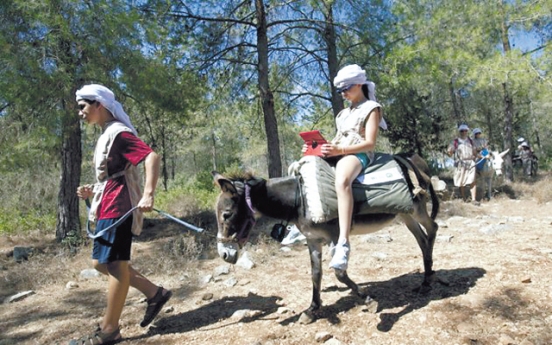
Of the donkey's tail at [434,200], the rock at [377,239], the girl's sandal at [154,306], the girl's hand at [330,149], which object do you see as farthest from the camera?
the rock at [377,239]

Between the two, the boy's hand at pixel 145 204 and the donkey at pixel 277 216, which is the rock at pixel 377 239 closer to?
the donkey at pixel 277 216

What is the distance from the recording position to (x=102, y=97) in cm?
297

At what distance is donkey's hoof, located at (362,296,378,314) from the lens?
3076mm

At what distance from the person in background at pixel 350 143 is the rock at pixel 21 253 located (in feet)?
18.7

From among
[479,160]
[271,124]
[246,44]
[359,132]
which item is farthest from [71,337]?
[479,160]

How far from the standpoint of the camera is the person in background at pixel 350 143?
2.81 meters

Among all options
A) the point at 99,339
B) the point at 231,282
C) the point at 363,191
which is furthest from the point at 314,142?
the point at 99,339

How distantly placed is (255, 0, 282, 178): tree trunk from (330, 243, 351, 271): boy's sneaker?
5439 millimetres

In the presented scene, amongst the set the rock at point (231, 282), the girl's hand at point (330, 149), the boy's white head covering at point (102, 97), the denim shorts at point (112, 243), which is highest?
the boy's white head covering at point (102, 97)

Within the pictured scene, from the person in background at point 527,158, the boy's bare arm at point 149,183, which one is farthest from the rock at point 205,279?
the person in background at point 527,158

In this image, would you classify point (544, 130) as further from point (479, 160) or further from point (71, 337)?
point (71, 337)

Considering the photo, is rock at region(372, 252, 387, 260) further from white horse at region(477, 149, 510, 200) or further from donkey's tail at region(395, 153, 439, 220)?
white horse at region(477, 149, 510, 200)

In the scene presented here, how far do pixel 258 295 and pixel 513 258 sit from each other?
2800mm

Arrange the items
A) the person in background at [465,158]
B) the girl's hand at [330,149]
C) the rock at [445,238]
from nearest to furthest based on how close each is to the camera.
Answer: the girl's hand at [330,149] → the rock at [445,238] → the person in background at [465,158]
